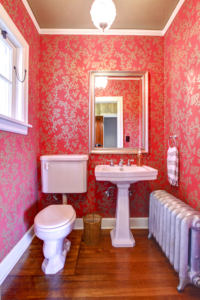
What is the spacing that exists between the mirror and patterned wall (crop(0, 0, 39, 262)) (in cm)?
65

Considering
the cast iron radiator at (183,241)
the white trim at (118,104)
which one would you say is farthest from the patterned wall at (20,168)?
the cast iron radiator at (183,241)

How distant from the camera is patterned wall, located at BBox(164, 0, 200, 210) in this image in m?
1.18

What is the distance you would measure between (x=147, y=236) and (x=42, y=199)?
130 centimetres

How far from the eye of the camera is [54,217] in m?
1.17

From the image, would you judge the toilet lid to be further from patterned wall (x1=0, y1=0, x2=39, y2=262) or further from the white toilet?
patterned wall (x1=0, y1=0, x2=39, y2=262)

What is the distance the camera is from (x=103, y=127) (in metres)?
1.69

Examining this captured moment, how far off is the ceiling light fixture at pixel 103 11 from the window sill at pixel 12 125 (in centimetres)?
109

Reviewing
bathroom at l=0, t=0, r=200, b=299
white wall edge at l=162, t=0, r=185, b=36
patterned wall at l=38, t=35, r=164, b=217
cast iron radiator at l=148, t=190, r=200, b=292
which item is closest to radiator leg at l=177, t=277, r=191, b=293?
cast iron radiator at l=148, t=190, r=200, b=292

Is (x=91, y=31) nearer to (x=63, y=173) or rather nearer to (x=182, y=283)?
(x=63, y=173)

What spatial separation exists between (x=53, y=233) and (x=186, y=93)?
5.38ft

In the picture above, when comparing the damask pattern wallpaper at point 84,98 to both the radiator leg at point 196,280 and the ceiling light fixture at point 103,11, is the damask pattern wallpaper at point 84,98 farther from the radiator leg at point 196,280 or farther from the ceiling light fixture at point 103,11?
the radiator leg at point 196,280

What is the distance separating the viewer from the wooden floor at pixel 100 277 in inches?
38.3

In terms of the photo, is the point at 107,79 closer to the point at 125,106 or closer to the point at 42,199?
the point at 125,106

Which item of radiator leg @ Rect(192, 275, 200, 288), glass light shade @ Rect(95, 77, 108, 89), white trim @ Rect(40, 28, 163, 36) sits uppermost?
white trim @ Rect(40, 28, 163, 36)
